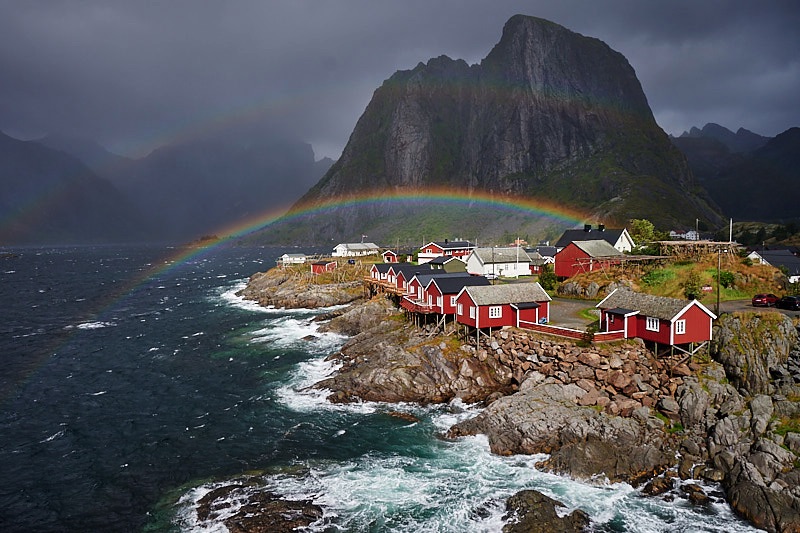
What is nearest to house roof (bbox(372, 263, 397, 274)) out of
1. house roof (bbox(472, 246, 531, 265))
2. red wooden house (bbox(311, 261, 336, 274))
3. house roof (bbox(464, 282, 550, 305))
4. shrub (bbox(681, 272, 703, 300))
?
house roof (bbox(472, 246, 531, 265))

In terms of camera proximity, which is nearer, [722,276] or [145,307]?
[722,276]

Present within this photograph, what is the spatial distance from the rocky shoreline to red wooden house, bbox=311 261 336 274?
66447 mm

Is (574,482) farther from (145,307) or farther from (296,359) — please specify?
(145,307)

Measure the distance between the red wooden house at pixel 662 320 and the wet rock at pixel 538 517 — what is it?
776 inches

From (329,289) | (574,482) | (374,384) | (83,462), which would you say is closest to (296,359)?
(374,384)

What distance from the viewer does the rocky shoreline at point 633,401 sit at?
29.2m

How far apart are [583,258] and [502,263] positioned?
17275 millimetres

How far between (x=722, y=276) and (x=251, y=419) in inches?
2013

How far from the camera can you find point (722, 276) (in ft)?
179

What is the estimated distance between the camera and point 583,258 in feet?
236

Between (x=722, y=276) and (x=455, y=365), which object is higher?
(x=722, y=276)

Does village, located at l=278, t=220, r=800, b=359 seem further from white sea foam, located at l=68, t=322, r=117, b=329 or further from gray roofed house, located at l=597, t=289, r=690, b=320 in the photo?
white sea foam, located at l=68, t=322, r=117, b=329

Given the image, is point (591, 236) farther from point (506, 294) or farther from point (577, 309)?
point (506, 294)

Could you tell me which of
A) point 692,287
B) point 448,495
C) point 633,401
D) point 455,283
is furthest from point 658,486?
point 455,283
